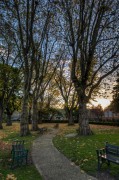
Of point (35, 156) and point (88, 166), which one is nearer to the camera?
point (88, 166)

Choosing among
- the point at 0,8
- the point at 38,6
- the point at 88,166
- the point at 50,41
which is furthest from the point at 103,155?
the point at 50,41

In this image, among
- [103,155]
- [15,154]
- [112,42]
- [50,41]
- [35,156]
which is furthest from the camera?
[50,41]

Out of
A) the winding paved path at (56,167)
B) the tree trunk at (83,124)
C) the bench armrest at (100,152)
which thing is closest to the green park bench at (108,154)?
the bench armrest at (100,152)

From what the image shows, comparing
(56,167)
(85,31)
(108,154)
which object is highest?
(85,31)

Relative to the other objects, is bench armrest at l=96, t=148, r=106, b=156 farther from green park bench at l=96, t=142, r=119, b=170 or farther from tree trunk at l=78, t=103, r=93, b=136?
tree trunk at l=78, t=103, r=93, b=136

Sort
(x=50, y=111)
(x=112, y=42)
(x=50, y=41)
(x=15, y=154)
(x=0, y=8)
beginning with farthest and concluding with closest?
(x=50, y=111) → (x=50, y=41) → (x=112, y=42) → (x=0, y=8) → (x=15, y=154)

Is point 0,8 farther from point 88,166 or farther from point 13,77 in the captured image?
point 13,77

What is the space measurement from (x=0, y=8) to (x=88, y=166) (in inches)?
508

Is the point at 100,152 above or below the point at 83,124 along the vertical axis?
below

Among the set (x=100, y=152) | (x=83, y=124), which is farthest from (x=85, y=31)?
Answer: (x=100, y=152)

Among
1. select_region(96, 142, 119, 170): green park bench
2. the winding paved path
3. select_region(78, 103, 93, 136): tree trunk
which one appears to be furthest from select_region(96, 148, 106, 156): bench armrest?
select_region(78, 103, 93, 136): tree trunk

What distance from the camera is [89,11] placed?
18.2 meters

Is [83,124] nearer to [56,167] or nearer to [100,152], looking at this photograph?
[100,152]

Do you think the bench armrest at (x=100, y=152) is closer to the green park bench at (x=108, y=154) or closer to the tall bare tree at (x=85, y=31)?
the green park bench at (x=108, y=154)
